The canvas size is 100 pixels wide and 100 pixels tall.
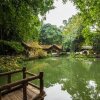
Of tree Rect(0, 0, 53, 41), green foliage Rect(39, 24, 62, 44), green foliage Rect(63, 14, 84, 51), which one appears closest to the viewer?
tree Rect(0, 0, 53, 41)

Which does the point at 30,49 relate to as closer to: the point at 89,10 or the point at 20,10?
the point at 89,10

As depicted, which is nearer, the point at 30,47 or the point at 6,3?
the point at 6,3

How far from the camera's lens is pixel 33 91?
7.65 m

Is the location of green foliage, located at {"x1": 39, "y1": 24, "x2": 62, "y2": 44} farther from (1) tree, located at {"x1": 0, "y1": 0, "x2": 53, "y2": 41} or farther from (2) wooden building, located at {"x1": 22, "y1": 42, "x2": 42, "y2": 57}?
(1) tree, located at {"x1": 0, "y1": 0, "x2": 53, "y2": 41}

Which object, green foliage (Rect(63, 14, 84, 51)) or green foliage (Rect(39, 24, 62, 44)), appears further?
green foliage (Rect(39, 24, 62, 44))

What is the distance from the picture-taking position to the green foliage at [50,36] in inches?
2946

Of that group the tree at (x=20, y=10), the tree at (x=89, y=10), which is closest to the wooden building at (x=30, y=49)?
the tree at (x=89, y=10)

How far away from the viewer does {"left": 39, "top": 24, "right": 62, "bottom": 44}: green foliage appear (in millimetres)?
74819

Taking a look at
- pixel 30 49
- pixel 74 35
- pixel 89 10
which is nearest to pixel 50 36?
pixel 74 35

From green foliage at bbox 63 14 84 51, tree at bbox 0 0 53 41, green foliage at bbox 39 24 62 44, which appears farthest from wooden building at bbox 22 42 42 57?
tree at bbox 0 0 53 41

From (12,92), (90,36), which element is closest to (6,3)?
(12,92)

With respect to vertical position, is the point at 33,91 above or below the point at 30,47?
below

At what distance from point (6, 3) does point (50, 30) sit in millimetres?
71677

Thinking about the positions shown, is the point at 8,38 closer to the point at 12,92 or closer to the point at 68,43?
the point at 12,92
